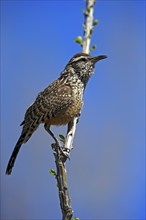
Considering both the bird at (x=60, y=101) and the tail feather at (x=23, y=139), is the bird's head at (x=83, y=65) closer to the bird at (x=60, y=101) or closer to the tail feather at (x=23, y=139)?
the bird at (x=60, y=101)

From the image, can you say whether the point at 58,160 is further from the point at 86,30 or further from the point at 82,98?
the point at 82,98

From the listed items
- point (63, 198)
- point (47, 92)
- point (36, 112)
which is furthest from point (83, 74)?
point (63, 198)

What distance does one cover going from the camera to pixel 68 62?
386 centimetres

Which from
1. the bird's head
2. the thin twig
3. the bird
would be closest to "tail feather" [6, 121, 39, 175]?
the bird

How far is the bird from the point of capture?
328cm

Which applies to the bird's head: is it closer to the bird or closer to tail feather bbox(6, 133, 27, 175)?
the bird

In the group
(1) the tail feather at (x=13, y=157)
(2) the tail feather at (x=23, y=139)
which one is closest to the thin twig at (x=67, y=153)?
(2) the tail feather at (x=23, y=139)

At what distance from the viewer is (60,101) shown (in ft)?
11.4

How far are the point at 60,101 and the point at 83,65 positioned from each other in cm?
40

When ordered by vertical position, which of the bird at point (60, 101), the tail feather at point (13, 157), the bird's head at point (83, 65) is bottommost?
the tail feather at point (13, 157)

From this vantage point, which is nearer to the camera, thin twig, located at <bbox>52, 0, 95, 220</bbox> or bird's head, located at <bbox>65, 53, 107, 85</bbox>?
thin twig, located at <bbox>52, 0, 95, 220</bbox>

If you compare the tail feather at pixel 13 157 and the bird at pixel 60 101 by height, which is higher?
the bird at pixel 60 101

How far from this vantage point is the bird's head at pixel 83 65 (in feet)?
11.6

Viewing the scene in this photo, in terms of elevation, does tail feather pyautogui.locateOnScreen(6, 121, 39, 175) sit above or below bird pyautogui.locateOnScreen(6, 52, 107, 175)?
below
